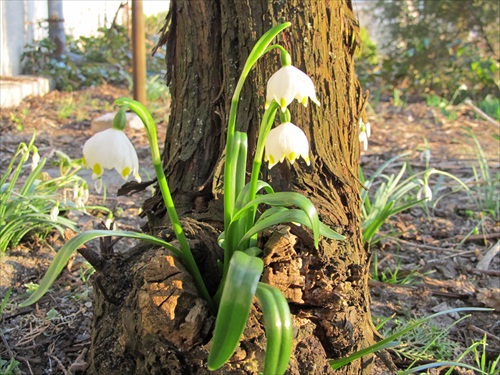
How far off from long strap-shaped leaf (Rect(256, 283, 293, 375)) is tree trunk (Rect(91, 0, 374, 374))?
0.75 ft

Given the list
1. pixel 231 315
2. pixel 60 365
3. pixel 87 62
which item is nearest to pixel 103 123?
pixel 87 62

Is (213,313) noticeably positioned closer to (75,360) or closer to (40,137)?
(75,360)

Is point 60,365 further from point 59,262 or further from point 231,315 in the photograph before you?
point 231,315

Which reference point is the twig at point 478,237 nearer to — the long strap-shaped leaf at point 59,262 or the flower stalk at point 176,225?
the flower stalk at point 176,225

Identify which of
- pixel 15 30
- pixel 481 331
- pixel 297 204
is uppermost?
pixel 15 30

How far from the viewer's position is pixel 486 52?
310 inches

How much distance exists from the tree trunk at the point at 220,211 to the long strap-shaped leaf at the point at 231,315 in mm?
253

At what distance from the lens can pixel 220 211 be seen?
1821 millimetres

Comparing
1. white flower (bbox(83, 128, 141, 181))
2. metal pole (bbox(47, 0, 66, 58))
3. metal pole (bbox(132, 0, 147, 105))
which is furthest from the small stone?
white flower (bbox(83, 128, 141, 181))

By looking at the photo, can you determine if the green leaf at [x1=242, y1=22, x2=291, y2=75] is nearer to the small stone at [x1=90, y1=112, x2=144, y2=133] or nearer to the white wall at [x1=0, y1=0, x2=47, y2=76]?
the small stone at [x1=90, y1=112, x2=144, y2=133]

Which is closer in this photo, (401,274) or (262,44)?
(262,44)

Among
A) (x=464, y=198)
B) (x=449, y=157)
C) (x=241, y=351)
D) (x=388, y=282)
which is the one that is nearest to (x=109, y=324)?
(x=241, y=351)

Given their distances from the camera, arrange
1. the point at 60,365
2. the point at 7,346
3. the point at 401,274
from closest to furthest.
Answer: the point at 60,365
the point at 7,346
the point at 401,274

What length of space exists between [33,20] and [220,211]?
7694 millimetres
